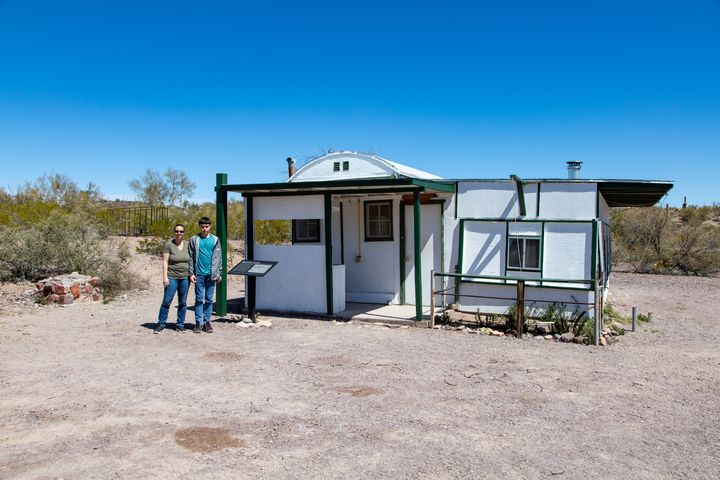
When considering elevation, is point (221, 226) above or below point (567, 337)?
above

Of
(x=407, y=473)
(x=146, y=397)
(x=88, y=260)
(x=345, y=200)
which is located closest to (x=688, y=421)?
(x=407, y=473)

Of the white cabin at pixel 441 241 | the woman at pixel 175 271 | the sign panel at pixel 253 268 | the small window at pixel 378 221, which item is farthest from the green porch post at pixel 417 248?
the woman at pixel 175 271

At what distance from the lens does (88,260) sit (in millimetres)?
14289

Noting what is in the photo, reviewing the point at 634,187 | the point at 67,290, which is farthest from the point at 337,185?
the point at 67,290

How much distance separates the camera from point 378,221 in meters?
12.3

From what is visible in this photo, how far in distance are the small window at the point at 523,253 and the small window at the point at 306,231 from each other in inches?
176

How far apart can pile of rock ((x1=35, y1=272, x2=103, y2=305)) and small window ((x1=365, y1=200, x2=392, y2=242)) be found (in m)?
6.45

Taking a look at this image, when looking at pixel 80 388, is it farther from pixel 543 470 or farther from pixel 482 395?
pixel 543 470

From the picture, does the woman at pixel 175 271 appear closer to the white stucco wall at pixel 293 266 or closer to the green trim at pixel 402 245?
the white stucco wall at pixel 293 266

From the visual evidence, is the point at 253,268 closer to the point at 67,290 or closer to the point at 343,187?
the point at 343,187

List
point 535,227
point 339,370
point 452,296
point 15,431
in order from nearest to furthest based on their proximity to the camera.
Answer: point 15,431
point 339,370
point 535,227
point 452,296

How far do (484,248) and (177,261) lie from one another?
5.74 m

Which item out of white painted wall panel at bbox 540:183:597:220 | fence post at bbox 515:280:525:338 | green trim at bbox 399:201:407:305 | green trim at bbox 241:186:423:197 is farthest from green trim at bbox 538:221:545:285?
green trim at bbox 399:201:407:305

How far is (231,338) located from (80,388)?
305 cm
